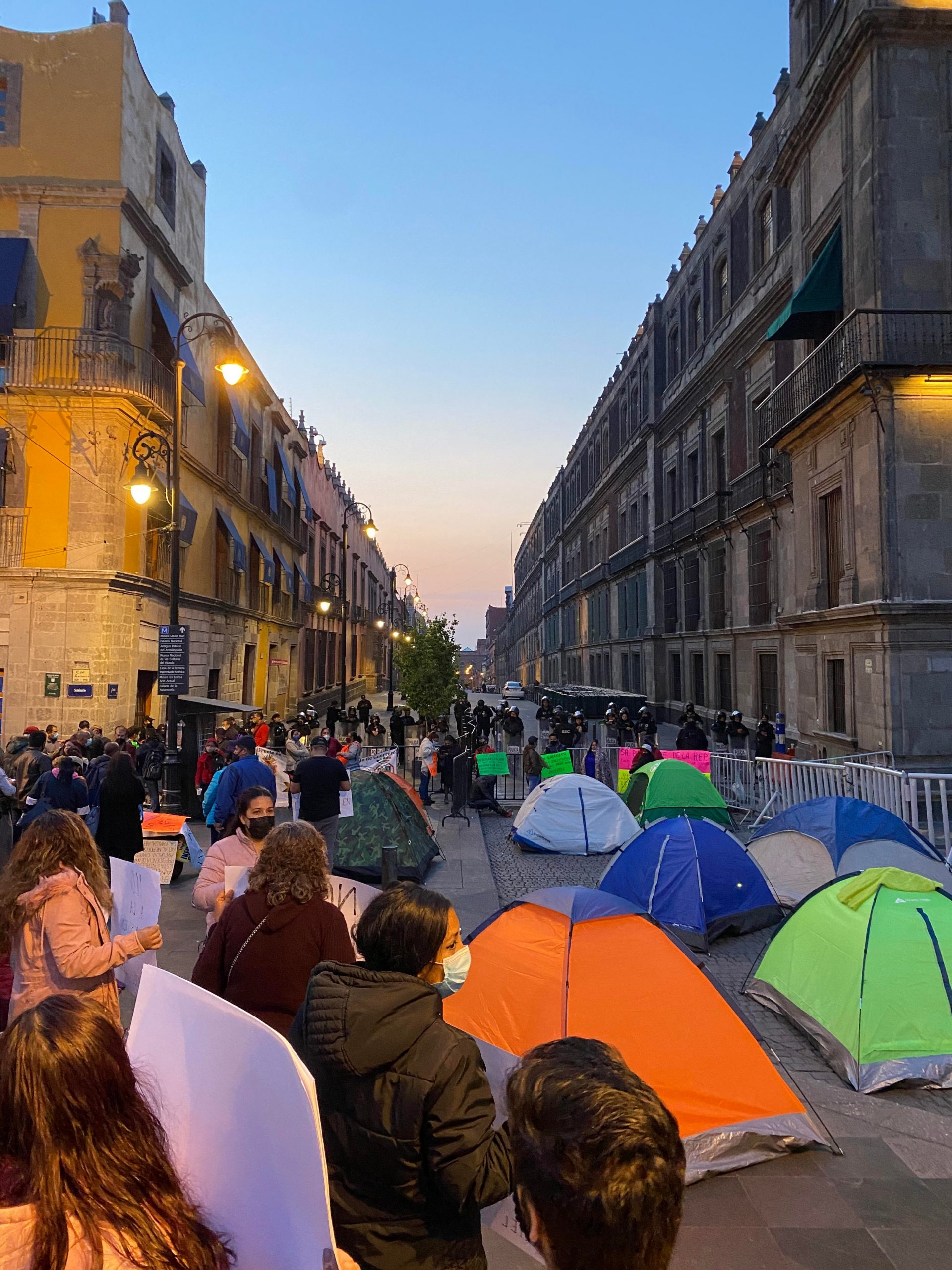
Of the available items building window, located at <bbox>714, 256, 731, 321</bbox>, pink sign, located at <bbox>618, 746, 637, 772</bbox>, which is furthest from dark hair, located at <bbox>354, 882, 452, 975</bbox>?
building window, located at <bbox>714, 256, 731, 321</bbox>

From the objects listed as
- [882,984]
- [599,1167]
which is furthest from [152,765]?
[599,1167]

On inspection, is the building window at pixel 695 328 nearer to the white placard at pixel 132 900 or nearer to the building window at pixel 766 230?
the building window at pixel 766 230

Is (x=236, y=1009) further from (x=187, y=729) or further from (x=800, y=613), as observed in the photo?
(x=800, y=613)

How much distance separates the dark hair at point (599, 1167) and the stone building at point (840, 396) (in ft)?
43.9

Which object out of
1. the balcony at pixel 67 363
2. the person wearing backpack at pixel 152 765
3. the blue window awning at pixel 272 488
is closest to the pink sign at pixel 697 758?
the person wearing backpack at pixel 152 765

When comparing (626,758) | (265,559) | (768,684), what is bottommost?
(626,758)

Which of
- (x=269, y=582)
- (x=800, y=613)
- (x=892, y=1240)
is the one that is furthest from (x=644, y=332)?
(x=892, y=1240)

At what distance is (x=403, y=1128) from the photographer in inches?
77.0

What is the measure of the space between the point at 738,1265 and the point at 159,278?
78.5 ft

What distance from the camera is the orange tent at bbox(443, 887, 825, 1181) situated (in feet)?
14.1

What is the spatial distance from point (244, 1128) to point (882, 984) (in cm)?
476

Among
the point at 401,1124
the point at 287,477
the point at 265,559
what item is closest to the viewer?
the point at 401,1124

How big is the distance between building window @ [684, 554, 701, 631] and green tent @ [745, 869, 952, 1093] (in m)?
23.3

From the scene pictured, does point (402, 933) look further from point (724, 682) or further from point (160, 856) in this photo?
point (724, 682)
